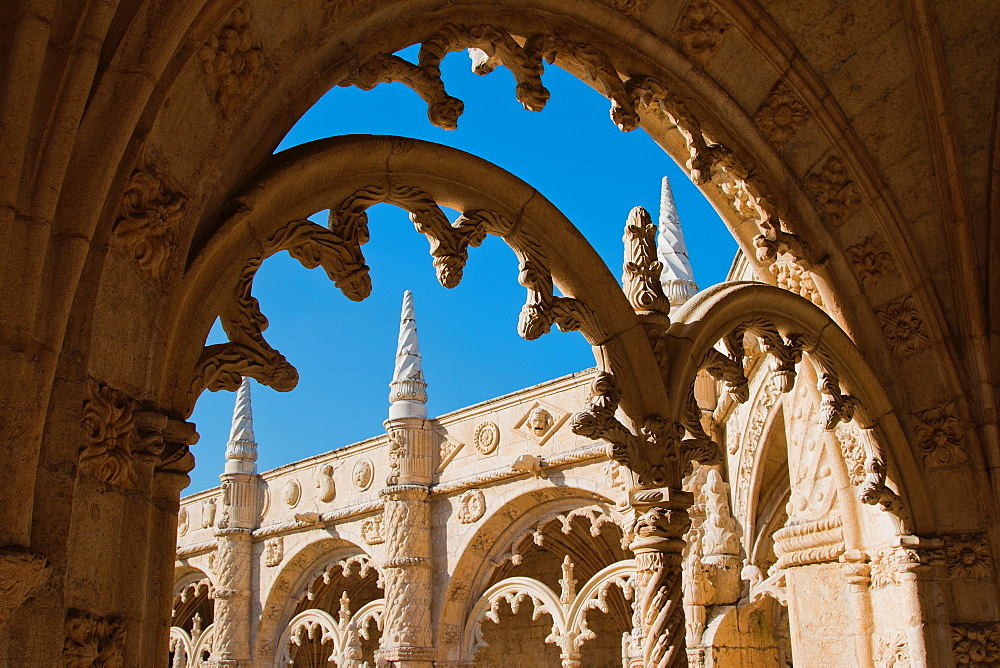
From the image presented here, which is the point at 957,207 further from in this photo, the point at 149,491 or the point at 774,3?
the point at 149,491

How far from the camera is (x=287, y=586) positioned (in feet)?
35.7

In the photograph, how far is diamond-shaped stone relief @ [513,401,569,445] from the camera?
27.6ft

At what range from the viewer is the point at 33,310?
1.72m

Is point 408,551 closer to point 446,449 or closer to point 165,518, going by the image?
point 446,449

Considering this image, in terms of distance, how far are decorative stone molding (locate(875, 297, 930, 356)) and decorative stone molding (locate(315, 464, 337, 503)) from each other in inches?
281

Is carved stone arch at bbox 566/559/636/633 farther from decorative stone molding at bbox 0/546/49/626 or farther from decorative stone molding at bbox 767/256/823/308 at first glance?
decorative stone molding at bbox 0/546/49/626

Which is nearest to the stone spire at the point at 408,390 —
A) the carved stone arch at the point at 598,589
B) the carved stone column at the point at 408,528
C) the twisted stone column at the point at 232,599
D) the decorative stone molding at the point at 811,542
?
the carved stone column at the point at 408,528

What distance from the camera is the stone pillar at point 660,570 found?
3.17 metres

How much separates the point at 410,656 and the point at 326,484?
2.49 meters

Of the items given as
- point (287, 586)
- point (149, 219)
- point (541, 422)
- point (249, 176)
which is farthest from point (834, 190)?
point (287, 586)

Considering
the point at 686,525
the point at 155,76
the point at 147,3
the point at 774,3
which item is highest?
the point at 774,3

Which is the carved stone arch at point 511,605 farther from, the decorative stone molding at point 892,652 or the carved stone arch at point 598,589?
the decorative stone molding at point 892,652

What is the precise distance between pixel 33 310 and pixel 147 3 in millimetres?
705

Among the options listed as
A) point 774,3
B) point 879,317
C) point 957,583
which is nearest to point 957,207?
point 879,317
